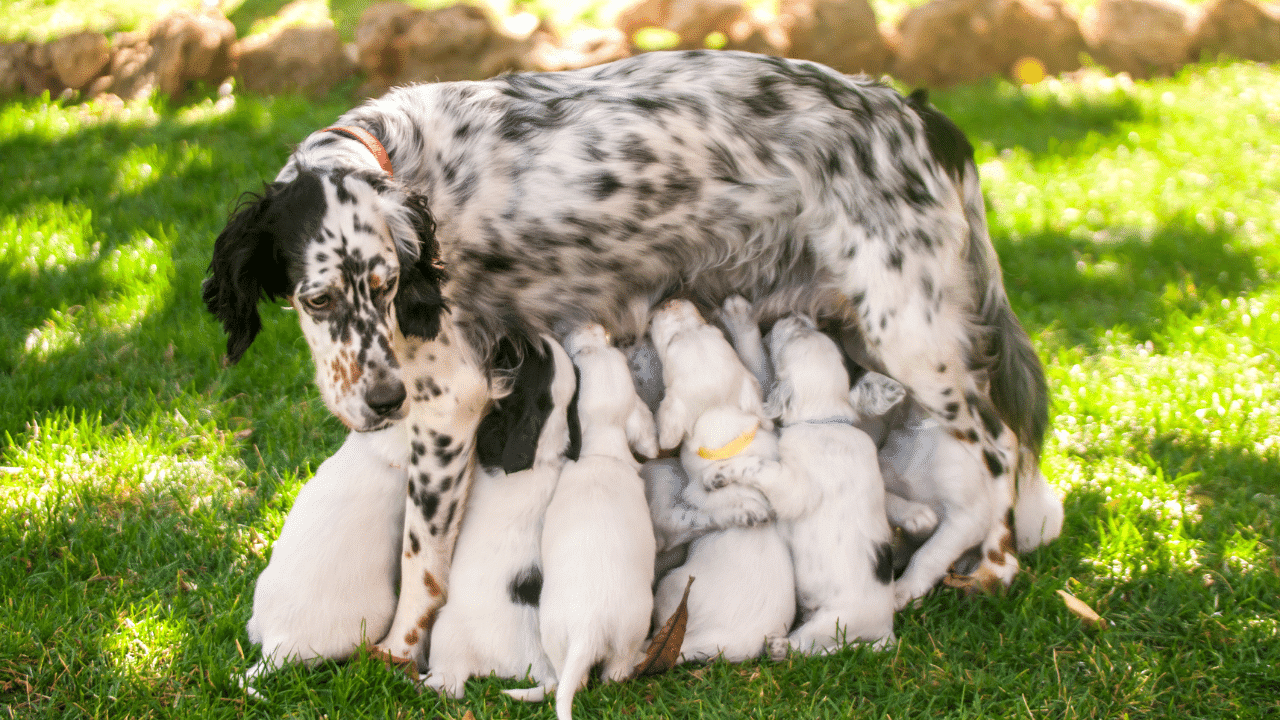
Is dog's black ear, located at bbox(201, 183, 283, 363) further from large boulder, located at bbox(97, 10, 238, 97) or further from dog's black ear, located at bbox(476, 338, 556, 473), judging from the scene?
large boulder, located at bbox(97, 10, 238, 97)

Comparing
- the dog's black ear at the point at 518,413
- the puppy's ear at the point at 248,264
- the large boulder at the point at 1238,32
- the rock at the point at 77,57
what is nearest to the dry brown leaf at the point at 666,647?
the dog's black ear at the point at 518,413

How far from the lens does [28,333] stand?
3.46 m

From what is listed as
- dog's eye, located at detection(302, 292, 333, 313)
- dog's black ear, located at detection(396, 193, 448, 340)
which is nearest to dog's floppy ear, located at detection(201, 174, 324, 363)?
dog's eye, located at detection(302, 292, 333, 313)

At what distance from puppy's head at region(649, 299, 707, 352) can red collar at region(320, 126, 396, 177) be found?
2.93 ft

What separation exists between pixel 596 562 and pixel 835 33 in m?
5.03

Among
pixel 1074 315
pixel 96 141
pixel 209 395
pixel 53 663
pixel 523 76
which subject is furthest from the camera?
pixel 96 141

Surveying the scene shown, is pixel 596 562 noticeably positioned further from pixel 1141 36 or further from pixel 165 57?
pixel 1141 36

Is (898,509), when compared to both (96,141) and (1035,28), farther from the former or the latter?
(1035,28)

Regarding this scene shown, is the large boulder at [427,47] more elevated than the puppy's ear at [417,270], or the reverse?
the puppy's ear at [417,270]

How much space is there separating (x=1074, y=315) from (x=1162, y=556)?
152 centimetres

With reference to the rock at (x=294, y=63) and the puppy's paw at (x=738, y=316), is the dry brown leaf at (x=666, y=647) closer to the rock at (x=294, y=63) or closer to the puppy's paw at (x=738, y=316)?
the puppy's paw at (x=738, y=316)

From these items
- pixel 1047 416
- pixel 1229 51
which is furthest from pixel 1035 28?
pixel 1047 416

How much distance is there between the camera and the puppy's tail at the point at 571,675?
1936mm

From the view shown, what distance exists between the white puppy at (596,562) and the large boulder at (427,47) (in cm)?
388
